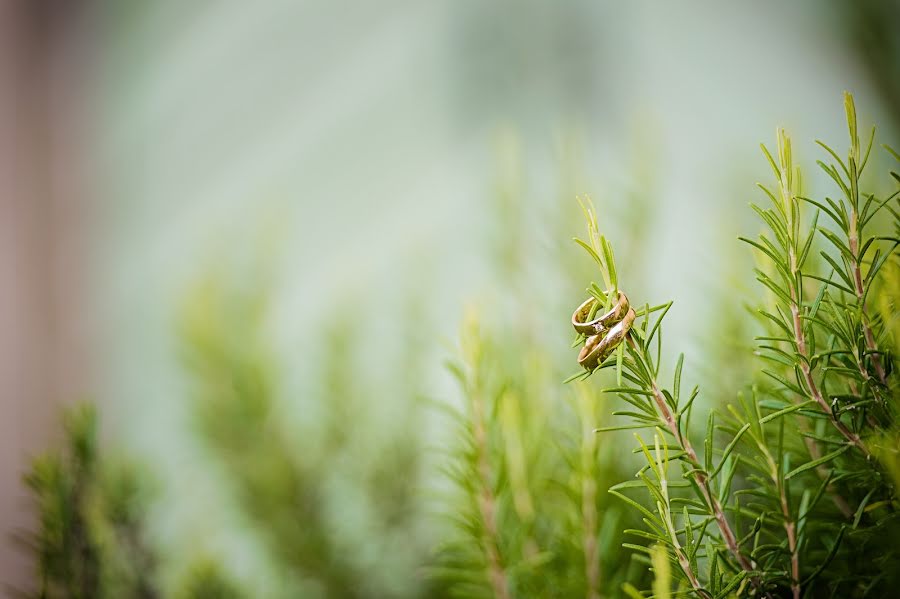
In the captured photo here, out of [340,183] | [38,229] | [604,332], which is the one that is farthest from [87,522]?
[38,229]

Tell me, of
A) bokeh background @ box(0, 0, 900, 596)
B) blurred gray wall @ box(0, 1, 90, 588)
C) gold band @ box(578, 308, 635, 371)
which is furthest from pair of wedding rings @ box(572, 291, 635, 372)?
blurred gray wall @ box(0, 1, 90, 588)

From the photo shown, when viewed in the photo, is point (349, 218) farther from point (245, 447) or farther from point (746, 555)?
point (746, 555)

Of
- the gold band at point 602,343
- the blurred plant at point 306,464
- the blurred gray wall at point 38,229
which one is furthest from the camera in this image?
the blurred gray wall at point 38,229

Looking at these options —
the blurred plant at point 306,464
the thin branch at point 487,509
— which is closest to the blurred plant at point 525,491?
the thin branch at point 487,509

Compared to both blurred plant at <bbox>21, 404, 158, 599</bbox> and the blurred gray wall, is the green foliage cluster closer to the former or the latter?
blurred plant at <bbox>21, 404, 158, 599</bbox>

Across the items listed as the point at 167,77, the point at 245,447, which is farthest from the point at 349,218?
the point at 245,447

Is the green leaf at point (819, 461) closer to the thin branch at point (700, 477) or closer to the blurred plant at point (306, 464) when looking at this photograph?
the thin branch at point (700, 477)
